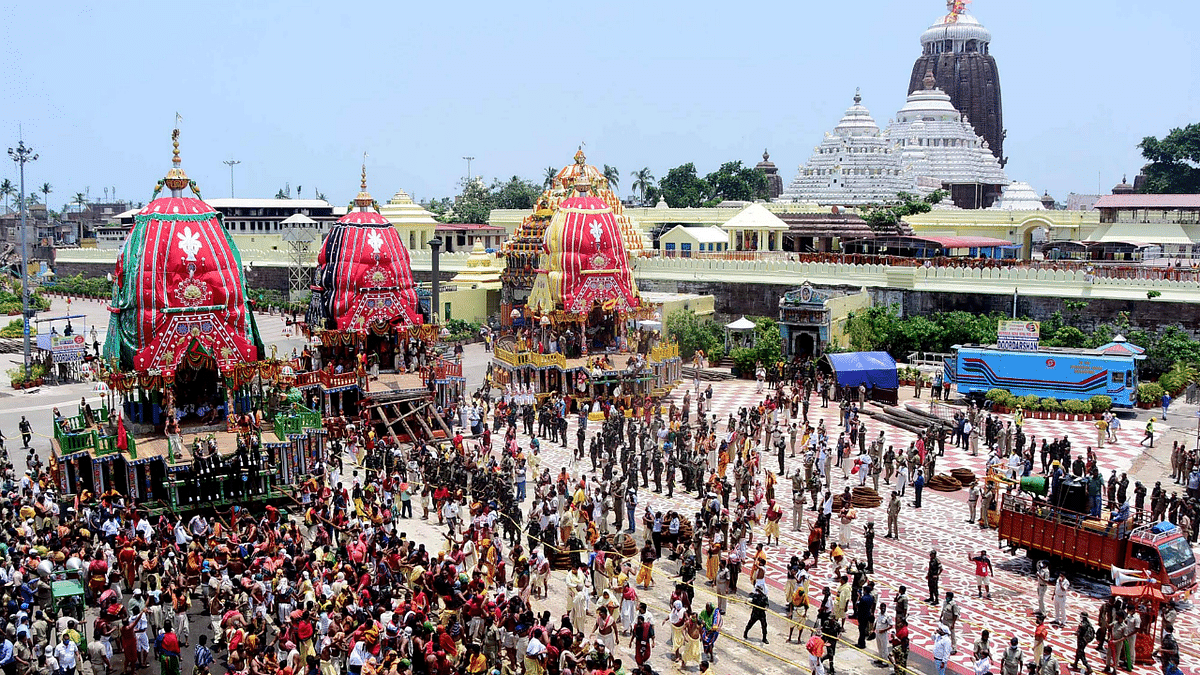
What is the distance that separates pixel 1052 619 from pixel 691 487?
854 centimetres

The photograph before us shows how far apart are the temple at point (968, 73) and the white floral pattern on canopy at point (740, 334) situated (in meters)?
58.7

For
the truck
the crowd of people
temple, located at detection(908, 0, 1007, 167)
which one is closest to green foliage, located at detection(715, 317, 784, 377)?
the truck

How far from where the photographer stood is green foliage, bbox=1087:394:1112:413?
104 ft

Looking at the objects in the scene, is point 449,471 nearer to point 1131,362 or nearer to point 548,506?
point 548,506

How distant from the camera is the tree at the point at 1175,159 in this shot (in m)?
74.6

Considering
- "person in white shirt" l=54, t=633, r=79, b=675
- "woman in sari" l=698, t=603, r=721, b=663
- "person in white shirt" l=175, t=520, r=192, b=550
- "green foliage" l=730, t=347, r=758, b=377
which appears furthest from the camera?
"green foliage" l=730, t=347, r=758, b=377

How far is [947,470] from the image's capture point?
26.6m

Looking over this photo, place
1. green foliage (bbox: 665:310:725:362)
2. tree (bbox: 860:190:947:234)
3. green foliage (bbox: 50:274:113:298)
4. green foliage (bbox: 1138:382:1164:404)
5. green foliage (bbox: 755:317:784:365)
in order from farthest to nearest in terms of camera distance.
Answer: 1. green foliage (bbox: 50:274:113:298)
2. tree (bbox: 860:190:947:234)
3. green foliage (bbox: 665:310:725:362)
4. green foliage (bbox: 755:317:784:365)
5. green foliage (bbox: 1138:382:1164:404)

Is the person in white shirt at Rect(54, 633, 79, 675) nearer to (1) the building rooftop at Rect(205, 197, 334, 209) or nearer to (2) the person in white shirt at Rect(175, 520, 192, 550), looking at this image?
(2) the person in white shirt at Rect(175, 520, 192, 550)

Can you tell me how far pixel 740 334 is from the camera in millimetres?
43094

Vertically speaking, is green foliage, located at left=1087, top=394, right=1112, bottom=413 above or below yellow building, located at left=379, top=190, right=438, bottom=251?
below

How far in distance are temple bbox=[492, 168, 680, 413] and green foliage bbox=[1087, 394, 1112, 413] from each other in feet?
39.6

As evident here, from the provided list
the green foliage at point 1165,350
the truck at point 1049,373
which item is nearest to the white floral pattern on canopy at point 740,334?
the truck at point 1049,373

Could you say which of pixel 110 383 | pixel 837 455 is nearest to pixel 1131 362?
pixel 837 455
